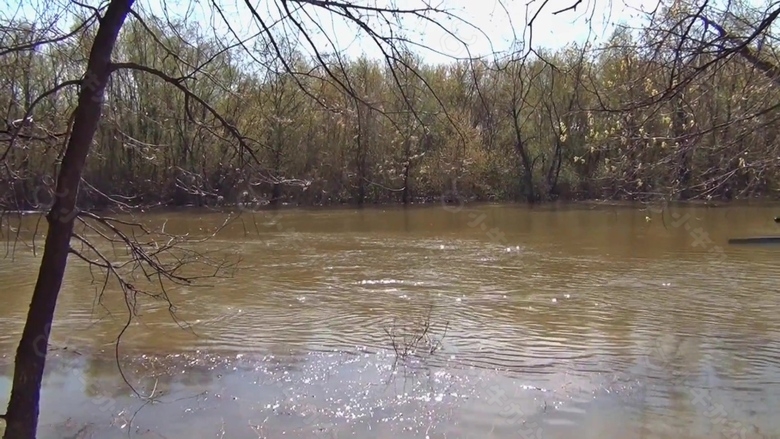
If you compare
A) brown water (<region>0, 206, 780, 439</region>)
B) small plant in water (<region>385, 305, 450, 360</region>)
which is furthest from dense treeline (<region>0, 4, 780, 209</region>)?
small plant in water (<region>385, 305, 450, 360</region>)

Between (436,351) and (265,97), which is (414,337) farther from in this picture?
(265,97)

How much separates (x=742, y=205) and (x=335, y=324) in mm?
23601

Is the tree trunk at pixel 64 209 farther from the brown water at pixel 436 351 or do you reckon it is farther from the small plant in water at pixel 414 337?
the small plant in water at pixel 414 337

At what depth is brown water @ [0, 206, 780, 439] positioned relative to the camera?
20.2 ft

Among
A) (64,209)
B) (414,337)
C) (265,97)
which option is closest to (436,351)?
(414,337)

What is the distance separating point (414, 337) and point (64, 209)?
6776 millimetres

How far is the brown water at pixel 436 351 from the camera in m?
6.16

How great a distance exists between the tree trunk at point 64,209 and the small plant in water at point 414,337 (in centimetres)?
577

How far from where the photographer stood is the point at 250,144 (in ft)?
10.9

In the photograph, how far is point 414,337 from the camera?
8.83 m

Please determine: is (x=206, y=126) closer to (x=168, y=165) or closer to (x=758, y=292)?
(x=168, y=165)

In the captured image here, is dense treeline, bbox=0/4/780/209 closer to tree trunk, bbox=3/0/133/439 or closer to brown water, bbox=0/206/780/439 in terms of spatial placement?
tree trunk, bbox=3/0/133/439

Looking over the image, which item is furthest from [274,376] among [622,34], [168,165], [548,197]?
[548,197]

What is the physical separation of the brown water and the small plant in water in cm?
7
